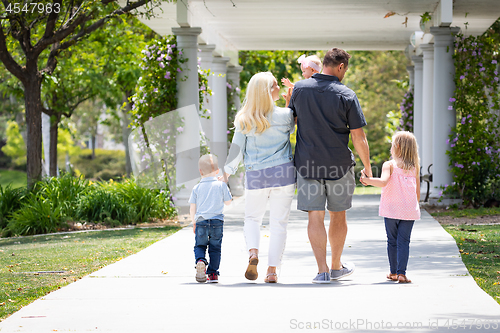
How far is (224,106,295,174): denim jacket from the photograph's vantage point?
16.8ft

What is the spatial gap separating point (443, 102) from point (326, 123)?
7.89 m

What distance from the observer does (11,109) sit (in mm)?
23969

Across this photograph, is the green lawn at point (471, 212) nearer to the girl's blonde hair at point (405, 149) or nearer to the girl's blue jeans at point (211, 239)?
the girl's blonde hair at point (405, 149)

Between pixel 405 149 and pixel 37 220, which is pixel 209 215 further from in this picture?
pixel 37 220

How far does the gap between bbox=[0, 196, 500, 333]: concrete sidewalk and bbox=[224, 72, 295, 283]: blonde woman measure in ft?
1.22

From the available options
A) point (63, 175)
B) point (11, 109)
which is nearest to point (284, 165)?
point (63, 175)

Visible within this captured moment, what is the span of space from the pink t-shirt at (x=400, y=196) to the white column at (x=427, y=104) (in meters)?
9.04

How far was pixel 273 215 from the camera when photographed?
521 centimetres

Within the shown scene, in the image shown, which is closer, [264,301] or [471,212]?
[264,301]

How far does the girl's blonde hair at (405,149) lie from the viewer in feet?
17.2

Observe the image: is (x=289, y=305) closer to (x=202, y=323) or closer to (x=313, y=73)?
(x=202, y=323)

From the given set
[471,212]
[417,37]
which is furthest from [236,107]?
[471,212]

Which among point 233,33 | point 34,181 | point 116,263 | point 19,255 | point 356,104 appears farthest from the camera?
point 233,33

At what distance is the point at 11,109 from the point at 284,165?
2120 centimetres
